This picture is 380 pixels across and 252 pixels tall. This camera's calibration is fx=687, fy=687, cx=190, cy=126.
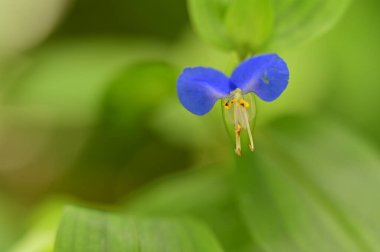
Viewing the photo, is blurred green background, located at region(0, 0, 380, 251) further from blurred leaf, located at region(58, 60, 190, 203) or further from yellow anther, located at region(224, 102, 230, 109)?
yellow anther, located at region(224, 102, 230, 109)

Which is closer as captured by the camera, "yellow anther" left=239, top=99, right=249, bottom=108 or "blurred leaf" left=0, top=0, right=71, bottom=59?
"yellow anther" left=239, top=99, right=249, bottom=108

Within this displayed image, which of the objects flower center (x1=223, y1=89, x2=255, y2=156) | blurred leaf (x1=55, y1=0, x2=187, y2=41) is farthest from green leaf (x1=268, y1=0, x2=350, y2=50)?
blurred leaf (x1=55, y1=0, x2=187, y2=41)

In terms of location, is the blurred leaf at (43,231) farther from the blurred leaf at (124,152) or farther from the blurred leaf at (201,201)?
the blurred leaf at (124,152)

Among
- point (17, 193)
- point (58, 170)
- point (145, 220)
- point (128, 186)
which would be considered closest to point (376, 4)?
point (128, 186)

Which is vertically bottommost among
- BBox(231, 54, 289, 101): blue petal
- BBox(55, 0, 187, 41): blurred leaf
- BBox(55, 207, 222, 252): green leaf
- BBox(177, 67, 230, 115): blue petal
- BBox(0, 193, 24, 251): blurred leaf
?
BBox(55, 207, 222, 252): green leaf

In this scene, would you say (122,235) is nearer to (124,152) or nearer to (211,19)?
(211,19)

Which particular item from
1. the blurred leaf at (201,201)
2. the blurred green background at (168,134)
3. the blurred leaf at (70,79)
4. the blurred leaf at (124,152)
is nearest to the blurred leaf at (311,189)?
the blurred green background at (168,134)
